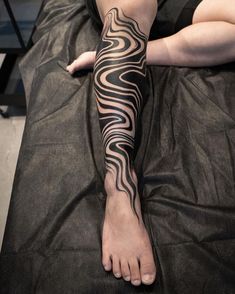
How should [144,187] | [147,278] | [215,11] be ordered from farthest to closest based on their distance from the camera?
[215,11] < [144,187] < [147,278]

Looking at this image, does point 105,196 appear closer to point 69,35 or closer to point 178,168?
point 178,168

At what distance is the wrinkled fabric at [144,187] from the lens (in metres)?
0.65

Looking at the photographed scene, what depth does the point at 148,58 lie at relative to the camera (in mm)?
973

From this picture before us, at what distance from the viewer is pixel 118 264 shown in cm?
66

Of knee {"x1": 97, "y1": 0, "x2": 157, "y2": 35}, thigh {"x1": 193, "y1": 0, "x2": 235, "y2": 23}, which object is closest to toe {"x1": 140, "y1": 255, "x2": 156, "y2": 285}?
knee {"x1": 97, "y1": 0, "x2": 157, "y2": 35}

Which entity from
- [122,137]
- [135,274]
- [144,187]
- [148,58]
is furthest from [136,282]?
[148,58]

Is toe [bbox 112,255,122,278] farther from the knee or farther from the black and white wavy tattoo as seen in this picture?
the knee

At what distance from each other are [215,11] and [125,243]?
0.74 metres

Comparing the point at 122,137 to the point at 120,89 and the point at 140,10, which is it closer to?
the point at 120,89

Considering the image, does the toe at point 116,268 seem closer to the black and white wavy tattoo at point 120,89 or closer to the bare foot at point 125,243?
the bare foot at point 125,243

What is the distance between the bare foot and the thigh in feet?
1.99

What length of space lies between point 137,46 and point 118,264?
1.88 feet

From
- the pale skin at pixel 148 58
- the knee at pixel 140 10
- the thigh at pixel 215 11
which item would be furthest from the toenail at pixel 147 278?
the thigh at pixel 215 11

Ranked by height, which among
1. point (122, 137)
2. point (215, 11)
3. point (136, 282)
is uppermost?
point (215, 11)
